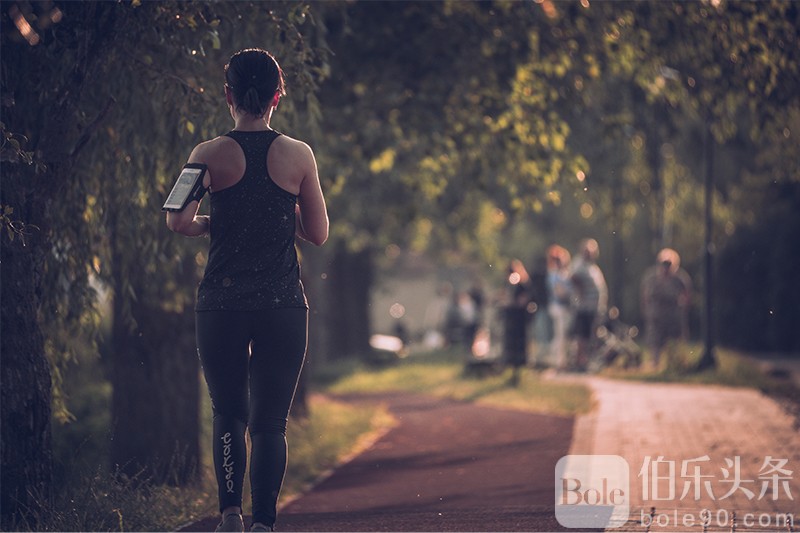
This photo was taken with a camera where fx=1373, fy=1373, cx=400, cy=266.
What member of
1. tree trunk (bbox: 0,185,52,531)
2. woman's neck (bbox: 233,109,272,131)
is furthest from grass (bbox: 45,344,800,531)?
woman's neck (bbox: 233,109,272,131)

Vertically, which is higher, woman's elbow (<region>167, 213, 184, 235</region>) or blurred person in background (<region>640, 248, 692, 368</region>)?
woman's elbow (<region>167, 213, 184, 235</region>)

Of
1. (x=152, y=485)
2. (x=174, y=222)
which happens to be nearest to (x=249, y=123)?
(x=174, y=222)

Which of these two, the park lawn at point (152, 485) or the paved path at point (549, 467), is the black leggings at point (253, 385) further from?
the paved path at point (549, 467)

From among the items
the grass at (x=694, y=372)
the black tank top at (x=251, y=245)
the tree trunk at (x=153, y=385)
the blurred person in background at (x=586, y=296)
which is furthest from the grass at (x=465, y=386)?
the black tank top at (x=251, y=245)

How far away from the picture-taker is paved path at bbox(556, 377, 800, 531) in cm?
773

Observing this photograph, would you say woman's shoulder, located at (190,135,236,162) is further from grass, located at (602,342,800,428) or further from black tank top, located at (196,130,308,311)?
grass, located at (602,342,800,428)

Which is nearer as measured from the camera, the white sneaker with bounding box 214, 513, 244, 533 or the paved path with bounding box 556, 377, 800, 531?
the white sneaker with bounding box 214, 513, 244, 533

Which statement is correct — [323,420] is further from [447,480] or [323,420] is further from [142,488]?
[142,488]

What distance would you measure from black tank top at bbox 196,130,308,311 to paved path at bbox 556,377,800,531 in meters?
2.76

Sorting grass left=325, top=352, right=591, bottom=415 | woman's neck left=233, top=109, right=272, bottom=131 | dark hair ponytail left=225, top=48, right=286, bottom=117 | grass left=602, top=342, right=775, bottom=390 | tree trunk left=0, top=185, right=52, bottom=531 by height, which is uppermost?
dark hair ponytail left=225, top=48, right=286, bottom=117

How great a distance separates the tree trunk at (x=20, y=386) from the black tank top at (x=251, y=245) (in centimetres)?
179

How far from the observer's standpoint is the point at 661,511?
7344 mm

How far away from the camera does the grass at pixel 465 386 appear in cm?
1612

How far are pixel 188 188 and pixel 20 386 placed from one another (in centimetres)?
203
